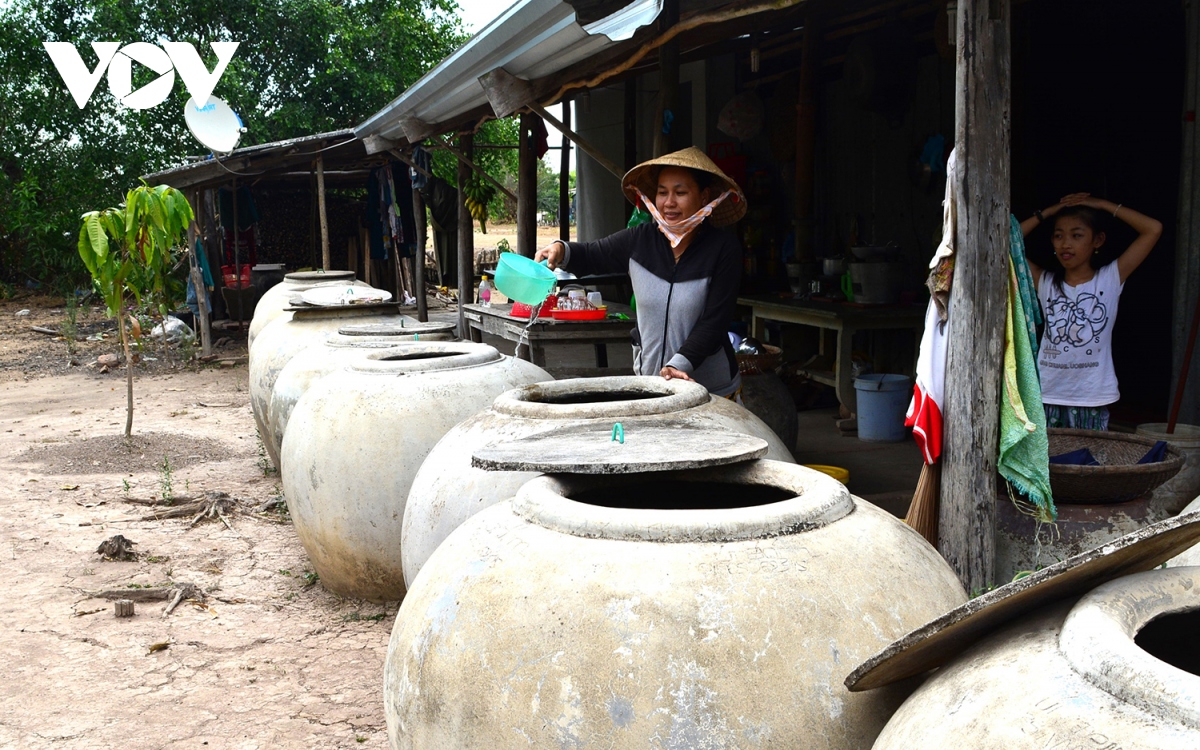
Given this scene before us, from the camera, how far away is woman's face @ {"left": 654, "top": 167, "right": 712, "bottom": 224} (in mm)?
4094

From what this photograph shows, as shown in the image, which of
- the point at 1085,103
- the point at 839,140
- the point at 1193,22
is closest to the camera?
the point at 1193,22

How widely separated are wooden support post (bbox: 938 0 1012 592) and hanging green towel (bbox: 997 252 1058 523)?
0.10 feet

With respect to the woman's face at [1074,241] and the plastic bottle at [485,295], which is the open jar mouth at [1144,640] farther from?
the plastic bottle at [485,295]

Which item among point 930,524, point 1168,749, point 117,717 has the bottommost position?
point 117,717

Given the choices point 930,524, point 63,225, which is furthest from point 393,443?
point 63,225

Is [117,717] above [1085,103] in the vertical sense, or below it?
below

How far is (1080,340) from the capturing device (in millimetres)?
4242

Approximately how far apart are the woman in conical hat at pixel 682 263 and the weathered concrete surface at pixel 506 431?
0.59m

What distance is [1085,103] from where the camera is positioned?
690cm

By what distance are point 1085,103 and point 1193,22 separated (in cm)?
199

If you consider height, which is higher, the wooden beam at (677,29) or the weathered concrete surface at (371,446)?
the wooden beam at (677,29)

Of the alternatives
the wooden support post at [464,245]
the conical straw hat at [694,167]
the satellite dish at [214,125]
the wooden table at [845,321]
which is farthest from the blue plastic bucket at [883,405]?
the satellite dish at [214,125]

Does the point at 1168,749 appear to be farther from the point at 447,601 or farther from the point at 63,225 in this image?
the point at 63,225

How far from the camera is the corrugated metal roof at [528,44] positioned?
4.31 meters
